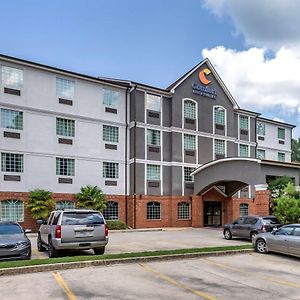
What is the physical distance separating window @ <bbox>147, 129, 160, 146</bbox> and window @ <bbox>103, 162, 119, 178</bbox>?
3.44 meters

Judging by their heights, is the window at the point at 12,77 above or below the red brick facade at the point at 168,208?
above

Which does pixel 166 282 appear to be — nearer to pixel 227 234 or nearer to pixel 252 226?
pixel 252 226

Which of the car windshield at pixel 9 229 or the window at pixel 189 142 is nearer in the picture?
the car windshield at pixel 9 229

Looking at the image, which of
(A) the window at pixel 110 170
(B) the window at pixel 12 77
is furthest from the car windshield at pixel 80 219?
(A) the window at pixel 110 170

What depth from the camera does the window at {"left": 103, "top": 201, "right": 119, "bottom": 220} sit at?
31.5m

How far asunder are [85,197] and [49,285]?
19.3 m

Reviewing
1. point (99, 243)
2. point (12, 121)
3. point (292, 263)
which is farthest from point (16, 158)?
point (292, 263)

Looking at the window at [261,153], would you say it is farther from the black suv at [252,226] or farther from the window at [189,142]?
the black suv at [252,226]

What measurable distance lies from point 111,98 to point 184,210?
37.9ft

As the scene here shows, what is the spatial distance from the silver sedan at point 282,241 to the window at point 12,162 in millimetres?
17503

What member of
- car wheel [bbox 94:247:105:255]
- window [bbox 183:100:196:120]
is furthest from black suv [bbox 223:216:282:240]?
window [bbox 183:100:196:120]

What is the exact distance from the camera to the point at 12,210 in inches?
1070

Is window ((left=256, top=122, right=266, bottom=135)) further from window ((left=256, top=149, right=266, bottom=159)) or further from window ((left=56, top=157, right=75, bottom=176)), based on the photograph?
window ((left=56, top=157, right=75, bottom=176))

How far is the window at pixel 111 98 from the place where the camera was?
106 feet
